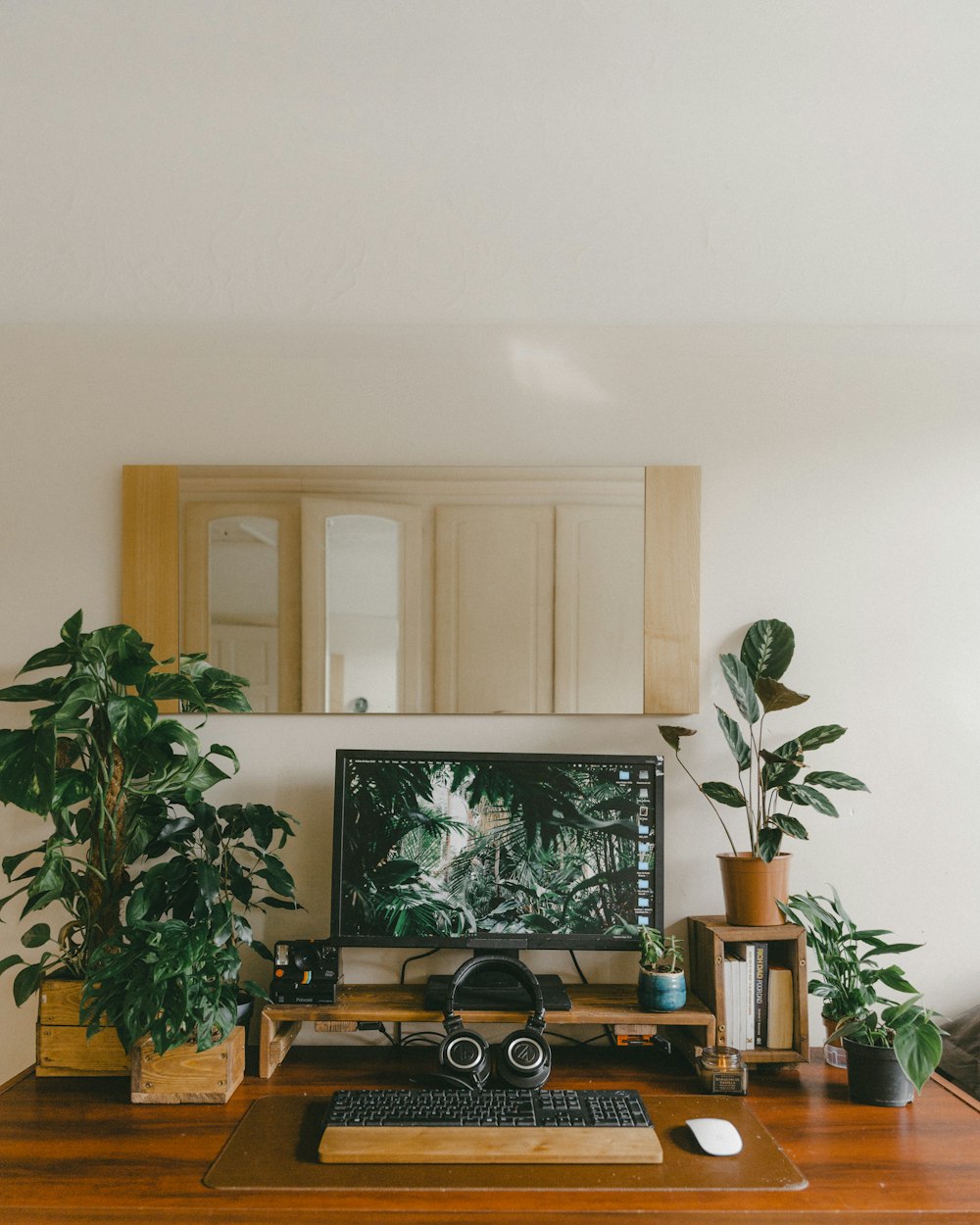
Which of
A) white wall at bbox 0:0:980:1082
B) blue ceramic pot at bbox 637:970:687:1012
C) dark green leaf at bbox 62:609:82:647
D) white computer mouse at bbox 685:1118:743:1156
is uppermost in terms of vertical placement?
white wall at bbox 0:0:980:1082

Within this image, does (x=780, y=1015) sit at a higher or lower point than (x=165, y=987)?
lower

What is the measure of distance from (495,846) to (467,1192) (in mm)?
691

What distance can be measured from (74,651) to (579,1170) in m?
1.27

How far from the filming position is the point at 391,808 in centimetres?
197

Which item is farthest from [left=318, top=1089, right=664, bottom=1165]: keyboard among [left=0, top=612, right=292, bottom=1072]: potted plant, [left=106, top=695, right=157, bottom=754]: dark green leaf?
[left=106, top=695, right=157, bottom=754]: dark green leaf

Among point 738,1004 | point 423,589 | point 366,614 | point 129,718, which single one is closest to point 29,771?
point 129,718

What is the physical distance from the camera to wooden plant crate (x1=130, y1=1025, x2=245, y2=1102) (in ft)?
5.48

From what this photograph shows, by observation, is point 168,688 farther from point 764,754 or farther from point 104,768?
point 764,754

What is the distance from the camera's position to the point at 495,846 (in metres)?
1.96

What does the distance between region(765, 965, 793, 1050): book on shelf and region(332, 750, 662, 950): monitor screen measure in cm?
27

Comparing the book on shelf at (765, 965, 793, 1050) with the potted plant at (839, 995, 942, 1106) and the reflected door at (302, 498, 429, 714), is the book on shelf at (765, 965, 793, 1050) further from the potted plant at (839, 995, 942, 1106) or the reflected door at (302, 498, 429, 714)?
the reflected door at (302, 498, 429, 714)

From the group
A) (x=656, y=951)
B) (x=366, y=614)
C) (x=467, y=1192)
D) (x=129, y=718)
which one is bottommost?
(x=467, y=1192)

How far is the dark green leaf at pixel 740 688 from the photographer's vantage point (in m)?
1.97

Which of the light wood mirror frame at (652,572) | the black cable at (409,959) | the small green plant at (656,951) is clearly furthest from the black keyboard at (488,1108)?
the light wood mirror frame at (652,572)
